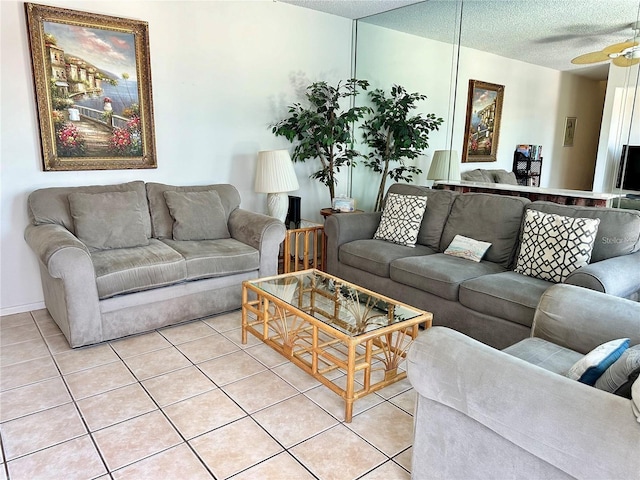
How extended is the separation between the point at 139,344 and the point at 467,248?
91.7 inches

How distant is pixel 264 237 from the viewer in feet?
11.0

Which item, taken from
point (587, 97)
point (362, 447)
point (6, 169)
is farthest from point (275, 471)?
point (587, 97)

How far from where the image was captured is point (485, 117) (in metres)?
3.96

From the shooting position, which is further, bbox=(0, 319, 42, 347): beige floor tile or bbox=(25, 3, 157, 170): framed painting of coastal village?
bbox=(25, 3, 157, 170): framed painting of coastal village

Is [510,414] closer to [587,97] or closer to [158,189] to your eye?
[587,97]

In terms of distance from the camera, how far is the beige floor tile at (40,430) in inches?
73.1

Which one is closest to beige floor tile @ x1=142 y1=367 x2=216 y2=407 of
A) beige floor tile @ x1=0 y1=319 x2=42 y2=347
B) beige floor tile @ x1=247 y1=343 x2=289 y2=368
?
beige floor tile @ x1=247 y1=343 x2=289 y2=368

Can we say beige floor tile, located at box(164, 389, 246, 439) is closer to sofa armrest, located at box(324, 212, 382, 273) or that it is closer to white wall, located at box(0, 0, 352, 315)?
sofa armrest, located at box(324, 212, 382, 273)

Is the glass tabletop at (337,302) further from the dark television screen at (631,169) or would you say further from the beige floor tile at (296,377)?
the dark television screen at (631,169)

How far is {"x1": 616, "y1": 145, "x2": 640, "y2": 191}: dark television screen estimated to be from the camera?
2914 mm

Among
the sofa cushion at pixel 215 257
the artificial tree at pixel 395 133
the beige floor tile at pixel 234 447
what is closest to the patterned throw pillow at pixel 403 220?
the artificial tree at pixel 395 133

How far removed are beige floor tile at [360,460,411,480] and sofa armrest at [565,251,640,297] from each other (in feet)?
4.30

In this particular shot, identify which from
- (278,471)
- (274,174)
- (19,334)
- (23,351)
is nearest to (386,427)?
(278,471)

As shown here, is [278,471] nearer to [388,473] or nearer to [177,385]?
[388,473]
